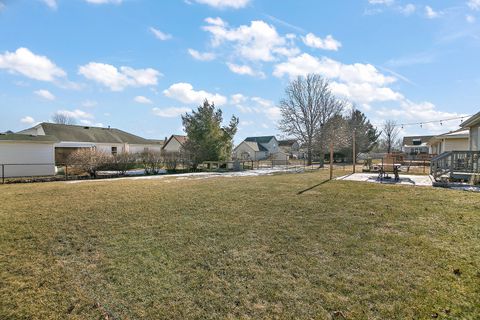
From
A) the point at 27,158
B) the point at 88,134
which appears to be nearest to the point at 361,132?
the point at 88,134

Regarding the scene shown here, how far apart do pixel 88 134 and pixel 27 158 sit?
11852 millimetres

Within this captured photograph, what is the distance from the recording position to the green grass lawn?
9.05ft

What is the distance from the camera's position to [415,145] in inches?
2525

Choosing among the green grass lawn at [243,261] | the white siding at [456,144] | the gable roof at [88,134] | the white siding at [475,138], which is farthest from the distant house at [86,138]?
the white siding at [456,144]

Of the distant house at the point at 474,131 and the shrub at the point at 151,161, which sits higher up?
the distant house at the point at 474,131

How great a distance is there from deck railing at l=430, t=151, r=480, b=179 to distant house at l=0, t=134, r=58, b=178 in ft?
72.9

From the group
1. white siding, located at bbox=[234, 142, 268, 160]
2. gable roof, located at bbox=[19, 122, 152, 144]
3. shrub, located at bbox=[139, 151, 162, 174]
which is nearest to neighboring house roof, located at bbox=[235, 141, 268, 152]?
white siding, located at bbox=[234, 142, 268, 160]

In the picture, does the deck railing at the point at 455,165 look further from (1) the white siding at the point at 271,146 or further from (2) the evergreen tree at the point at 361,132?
(1) the white siding at the point at 271,146

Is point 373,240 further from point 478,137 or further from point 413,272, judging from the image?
point 478,137

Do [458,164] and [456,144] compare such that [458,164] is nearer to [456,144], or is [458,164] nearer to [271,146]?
[456,144]

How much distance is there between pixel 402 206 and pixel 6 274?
7.85 metres

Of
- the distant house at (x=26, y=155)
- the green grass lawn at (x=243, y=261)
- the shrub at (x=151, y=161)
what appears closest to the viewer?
the green grass lawn at (x=243, y=261)

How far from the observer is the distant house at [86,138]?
2578 cm

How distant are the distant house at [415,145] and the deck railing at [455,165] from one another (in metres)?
51.8
